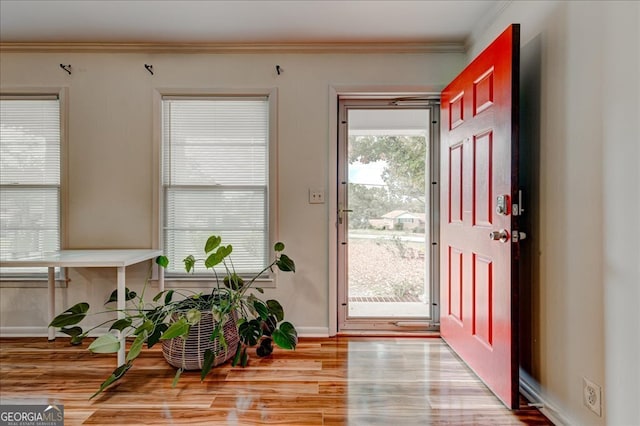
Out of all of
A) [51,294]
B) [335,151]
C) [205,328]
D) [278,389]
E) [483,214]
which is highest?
[335,151]

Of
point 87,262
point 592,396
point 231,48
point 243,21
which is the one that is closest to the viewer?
point 592,396

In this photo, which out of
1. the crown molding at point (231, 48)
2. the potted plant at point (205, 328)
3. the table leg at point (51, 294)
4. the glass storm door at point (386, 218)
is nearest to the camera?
the potted plant at point (205, 328)

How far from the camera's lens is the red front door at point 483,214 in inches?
65.4

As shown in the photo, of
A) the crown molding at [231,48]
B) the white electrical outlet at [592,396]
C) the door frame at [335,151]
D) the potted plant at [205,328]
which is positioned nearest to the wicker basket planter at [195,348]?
the potted plant at [205,328]

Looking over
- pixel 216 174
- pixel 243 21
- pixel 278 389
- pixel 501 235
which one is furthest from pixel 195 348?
pixel 243 21

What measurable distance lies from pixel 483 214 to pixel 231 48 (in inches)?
86.1

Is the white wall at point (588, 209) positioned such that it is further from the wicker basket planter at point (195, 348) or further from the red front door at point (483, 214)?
the wicker basket planter at point (195, 348)

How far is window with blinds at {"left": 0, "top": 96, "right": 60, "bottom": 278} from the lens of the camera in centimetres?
269

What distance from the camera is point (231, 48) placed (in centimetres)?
267

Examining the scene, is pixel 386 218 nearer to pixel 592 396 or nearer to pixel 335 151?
pixel 335 151

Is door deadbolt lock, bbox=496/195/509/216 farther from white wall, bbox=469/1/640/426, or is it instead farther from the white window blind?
the white window blind

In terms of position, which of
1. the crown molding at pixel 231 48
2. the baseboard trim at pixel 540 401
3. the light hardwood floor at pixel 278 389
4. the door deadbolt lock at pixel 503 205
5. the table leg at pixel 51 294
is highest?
the crown molding at pixel 231 48

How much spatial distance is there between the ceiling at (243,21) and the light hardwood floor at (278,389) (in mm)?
2278

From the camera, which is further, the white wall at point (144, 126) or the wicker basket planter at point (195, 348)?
the white wall at point (144, 126)
